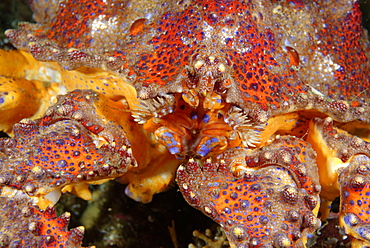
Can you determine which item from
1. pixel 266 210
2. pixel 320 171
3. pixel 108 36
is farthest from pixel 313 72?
pixel 108 36

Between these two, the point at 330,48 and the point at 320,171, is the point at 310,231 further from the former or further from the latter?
the point at 330,48

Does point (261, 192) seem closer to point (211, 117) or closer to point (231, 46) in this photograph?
point (211, 117)

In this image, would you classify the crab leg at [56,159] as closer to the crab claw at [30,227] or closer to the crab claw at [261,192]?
the crab claw at [30,227]

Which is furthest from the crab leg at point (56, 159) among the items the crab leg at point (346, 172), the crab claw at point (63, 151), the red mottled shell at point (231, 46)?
the crab leg at point (346, 172)

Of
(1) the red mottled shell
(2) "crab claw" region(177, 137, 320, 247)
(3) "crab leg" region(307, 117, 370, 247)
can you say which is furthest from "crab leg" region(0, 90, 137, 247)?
(3) "crab leg" region(307, 117, 370, 247)

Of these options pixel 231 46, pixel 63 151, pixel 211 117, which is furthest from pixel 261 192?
pixel 63 151
